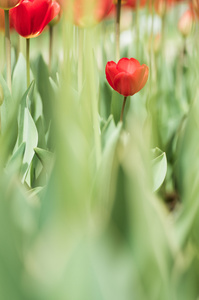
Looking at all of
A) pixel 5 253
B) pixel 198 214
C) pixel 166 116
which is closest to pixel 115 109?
pixel 166 116

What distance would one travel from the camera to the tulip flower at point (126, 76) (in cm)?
60

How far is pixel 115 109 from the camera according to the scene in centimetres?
72

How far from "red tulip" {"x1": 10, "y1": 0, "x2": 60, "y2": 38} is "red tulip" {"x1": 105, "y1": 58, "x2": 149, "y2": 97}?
0.13 metres

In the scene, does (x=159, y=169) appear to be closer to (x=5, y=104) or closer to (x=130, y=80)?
(x=130, y=80)

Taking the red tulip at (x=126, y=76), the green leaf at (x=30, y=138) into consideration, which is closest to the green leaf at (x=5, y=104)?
the green leaf at (x=30, y=138)

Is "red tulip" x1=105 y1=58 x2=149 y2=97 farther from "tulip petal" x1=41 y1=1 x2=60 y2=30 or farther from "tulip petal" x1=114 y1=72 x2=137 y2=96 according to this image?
"tulip petal" x1=41 y1=1 x2=60 y2=30

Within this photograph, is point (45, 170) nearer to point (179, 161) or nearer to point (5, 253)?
point (179, 161)

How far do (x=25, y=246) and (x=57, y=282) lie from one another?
2.0 inches

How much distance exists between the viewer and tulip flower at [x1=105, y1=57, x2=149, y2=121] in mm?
601

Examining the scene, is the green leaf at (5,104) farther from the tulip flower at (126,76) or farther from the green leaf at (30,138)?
the tulip flower at (126,76)

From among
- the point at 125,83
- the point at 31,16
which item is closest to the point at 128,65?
the point at 125,83

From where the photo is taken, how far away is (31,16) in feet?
2.18

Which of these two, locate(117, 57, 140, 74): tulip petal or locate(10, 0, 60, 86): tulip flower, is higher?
locate(10, 0, 60, 86): tulip flower

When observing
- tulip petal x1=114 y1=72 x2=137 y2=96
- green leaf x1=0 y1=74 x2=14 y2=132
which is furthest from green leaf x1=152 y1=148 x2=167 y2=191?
green leaf x1=0 y1=74 x2=14 y2=132
